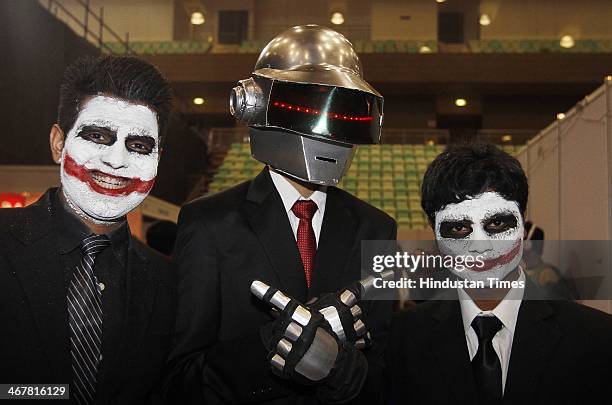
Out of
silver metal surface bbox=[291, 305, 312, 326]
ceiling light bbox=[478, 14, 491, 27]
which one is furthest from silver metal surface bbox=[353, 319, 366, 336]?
ceiling light bbox=[478, 14, 491, 27]


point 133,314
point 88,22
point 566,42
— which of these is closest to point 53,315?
point 133,314

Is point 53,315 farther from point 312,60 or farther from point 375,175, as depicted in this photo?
point 375,175

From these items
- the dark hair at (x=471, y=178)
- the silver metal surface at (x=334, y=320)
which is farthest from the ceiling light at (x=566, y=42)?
the silver metal surface at (x=334, y=320)

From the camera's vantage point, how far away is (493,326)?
1.78 m

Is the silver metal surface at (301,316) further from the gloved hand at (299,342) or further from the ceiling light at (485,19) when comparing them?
the ceiling light at (485,19)

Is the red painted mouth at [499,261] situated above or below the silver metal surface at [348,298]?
above

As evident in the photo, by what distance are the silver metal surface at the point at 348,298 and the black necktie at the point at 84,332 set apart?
1.95 feet

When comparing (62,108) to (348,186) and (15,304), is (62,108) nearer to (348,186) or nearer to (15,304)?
(15,304)

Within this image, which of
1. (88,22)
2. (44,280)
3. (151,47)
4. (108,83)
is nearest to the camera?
(44,280)

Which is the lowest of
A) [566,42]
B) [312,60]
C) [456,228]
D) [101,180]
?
[456,228]

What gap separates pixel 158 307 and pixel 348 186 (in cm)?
555

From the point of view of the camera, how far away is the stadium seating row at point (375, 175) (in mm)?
6570

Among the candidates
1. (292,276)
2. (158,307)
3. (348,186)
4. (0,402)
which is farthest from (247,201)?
(348,186)

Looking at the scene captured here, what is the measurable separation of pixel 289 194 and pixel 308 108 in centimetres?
27
